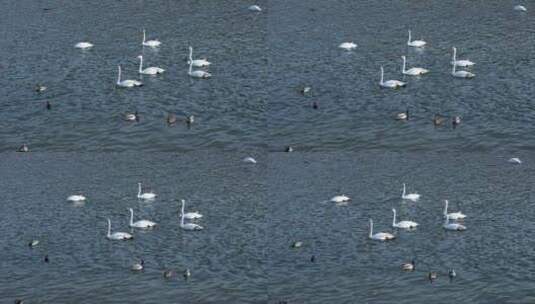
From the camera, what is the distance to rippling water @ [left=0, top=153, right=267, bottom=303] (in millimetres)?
65562

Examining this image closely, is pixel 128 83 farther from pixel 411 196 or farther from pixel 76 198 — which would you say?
pixel 411 196

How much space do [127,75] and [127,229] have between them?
19.5m

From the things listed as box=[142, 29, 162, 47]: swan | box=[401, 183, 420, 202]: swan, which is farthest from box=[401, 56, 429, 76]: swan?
box=[401, 183, 420, 202]: swan

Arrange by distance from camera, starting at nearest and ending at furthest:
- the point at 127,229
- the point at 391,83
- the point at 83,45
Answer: the point at 127,229 → the point at 391,83 → the point at 83,45

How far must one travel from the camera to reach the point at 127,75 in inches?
3551

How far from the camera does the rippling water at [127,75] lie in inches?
3177

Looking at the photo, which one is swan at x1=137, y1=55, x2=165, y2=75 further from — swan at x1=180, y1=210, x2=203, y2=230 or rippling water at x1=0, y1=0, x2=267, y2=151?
swan at x1=180, y1=210, x2=203, y2=230

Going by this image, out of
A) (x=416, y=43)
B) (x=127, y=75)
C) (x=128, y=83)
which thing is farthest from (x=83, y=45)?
(x=416, y=43)

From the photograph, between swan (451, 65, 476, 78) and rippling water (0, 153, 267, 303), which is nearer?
rippling water (0, 153, 267, 303)

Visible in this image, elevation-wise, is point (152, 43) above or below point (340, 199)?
above

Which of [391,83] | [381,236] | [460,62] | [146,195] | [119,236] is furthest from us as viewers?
[460,62]

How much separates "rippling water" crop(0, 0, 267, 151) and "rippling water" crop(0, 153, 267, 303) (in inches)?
58.8

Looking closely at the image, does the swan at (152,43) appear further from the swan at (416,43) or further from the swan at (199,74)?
the swan at (416,43)

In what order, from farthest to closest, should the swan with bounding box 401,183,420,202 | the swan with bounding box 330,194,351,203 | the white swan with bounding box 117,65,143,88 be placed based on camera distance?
the white swan with bounding box 117,65,143,88 < the swan with bounding box 401,183,420,202 < the swan with bounding box 330,194,351,203
